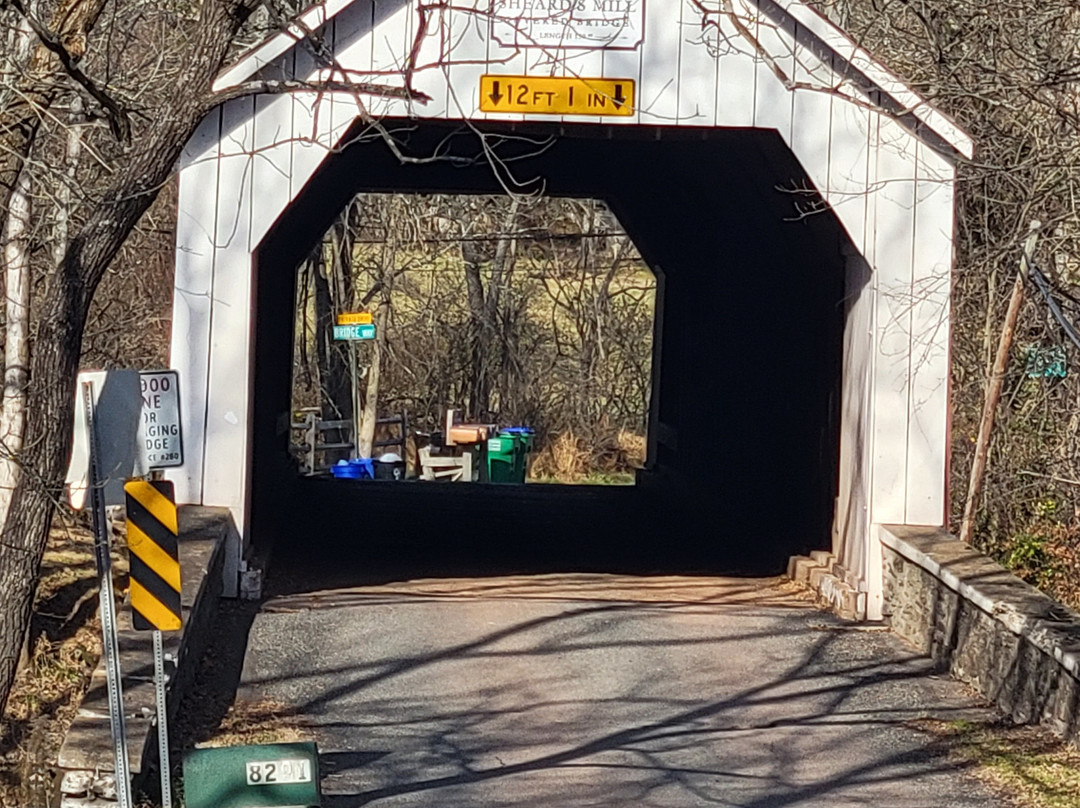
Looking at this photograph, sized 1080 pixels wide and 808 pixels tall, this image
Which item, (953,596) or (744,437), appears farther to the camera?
(744,437)

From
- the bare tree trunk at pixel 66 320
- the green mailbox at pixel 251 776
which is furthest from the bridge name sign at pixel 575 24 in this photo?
the green mailbox at pixel 251 776

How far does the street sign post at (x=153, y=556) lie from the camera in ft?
21.0

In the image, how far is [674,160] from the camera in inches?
593

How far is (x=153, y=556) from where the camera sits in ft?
21.3

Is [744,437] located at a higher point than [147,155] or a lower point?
lower

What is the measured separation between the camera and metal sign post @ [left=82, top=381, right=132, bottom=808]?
232 inches

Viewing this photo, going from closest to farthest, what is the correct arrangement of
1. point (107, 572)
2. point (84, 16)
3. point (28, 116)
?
1. point (107, 572)
2. point (84, 16)
3. point (28, 116)

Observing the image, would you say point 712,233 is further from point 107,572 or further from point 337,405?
point 337,405

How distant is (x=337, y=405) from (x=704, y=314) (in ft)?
61.0

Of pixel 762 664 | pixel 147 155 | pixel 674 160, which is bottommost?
pixel 762 664

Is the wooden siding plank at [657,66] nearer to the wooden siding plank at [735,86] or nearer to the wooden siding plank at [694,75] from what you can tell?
the wooden siding plank at [694,75]

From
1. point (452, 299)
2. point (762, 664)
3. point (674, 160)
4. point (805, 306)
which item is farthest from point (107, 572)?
point (452, 299)

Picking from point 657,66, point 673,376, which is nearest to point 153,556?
point 657,66

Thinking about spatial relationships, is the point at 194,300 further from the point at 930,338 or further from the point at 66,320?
the point at 930,338
